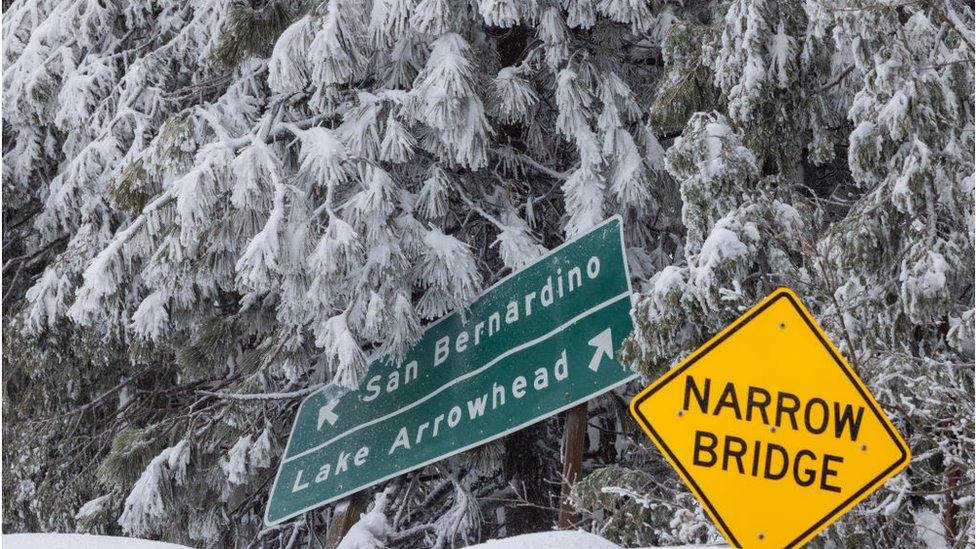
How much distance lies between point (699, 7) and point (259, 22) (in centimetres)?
299

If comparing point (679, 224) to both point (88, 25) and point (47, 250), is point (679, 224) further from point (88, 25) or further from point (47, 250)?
point (47, 250)

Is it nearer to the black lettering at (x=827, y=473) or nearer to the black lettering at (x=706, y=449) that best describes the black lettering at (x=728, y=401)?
the black lettering at (x=706, y=449)

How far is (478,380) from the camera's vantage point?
22.8ft

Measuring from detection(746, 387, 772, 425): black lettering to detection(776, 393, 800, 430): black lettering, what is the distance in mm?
32

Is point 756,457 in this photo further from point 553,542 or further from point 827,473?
point 553,542

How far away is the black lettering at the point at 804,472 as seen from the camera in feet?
11.7

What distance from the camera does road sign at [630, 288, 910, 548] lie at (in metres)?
3.57

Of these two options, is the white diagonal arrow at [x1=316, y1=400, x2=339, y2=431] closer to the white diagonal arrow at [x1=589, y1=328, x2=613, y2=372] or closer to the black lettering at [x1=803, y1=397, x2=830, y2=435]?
the white diagonal arrow at [x1=589, y1=328, x2=613, y2=372]

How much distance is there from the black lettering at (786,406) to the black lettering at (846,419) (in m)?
0.12

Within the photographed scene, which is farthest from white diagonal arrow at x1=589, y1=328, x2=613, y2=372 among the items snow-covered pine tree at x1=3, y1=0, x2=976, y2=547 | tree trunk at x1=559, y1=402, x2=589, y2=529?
snow-covered pine tree at x1=3, y1=0, x2=976, y2=547

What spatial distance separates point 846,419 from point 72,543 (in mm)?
2751

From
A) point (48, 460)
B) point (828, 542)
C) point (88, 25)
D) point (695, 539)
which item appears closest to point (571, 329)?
point (695, 539)

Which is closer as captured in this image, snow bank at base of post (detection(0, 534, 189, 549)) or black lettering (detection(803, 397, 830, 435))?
black lettering (detection(803, 397, 830, 435))

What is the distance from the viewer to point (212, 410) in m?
8.80
